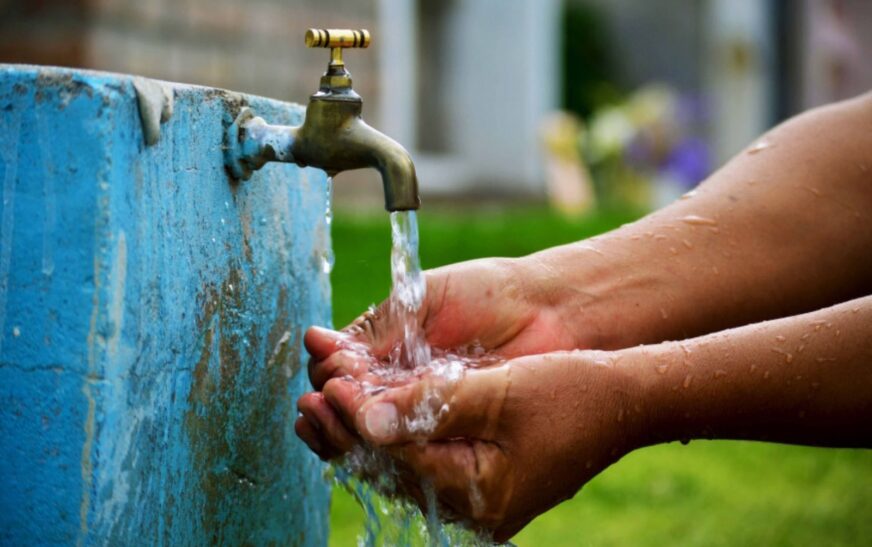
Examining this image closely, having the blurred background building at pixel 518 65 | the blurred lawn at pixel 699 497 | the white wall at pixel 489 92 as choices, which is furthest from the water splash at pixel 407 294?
the white wall at pixel 489 92

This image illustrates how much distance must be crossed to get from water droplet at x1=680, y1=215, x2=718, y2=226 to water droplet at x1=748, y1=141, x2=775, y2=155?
195 mm

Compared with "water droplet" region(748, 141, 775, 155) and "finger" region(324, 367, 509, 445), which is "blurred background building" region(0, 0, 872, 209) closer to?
"water droplet" region(748, 141, 775, 155)

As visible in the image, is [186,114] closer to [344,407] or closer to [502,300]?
[344,407]

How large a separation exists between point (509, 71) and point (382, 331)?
18.5 ft

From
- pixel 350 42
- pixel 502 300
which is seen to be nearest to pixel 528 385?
pixel 502 300

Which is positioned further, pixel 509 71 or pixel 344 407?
pixel 509 71

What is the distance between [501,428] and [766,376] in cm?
32

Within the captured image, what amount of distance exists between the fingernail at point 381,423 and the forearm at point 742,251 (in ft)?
1.56

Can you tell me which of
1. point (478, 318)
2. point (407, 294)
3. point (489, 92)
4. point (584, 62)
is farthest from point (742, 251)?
Result: point (584, 62)

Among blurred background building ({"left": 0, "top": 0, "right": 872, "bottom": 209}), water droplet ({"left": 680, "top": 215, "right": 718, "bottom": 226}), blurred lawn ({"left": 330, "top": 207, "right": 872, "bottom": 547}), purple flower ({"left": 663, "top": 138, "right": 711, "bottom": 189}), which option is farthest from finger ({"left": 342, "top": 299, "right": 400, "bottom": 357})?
purple flower ({"left": 663, "top": 138, "right": 711, "bottom": 189})

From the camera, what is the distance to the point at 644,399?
1.36 metres

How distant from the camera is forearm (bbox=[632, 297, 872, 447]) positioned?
1368mm

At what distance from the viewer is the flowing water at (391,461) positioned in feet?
4.53

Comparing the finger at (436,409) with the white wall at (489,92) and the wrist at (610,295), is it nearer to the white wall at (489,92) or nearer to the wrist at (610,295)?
the wrist at (610,295)
